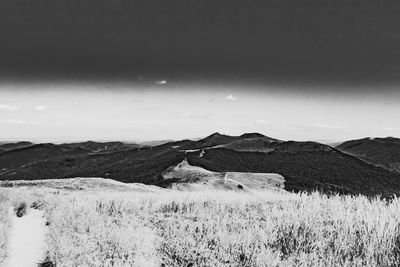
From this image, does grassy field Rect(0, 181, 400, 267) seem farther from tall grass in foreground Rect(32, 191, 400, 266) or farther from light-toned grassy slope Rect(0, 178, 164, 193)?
light-toned grassy slope Rect(0, 178, 164, 193)

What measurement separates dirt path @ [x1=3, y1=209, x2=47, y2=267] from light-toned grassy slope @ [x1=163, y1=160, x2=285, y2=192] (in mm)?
28198

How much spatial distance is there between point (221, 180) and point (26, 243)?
47.3 meters

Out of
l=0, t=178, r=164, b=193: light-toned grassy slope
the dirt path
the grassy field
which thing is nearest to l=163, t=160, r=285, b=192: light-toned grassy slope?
l=0, t=178, r=164, b=193: light-toned grassy slope

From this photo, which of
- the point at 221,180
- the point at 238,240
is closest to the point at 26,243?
the point at 238,240

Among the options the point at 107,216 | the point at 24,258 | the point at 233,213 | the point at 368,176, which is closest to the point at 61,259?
the point at 24,258

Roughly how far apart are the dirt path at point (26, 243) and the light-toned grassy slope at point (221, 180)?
28.2m

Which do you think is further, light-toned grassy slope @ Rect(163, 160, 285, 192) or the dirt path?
light-toned grassy slope @ Rect(163, 160, 285, 192)

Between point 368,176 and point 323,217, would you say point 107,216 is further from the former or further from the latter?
point 368,176

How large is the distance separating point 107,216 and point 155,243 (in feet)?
15.3

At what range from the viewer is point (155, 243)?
9.30 metres

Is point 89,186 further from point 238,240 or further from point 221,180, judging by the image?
point 238,240

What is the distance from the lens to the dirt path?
9273 mm

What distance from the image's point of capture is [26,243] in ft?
37.0

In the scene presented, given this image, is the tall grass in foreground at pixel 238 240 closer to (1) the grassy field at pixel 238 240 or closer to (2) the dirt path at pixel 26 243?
(1) the grassy field at pixel 238 240
